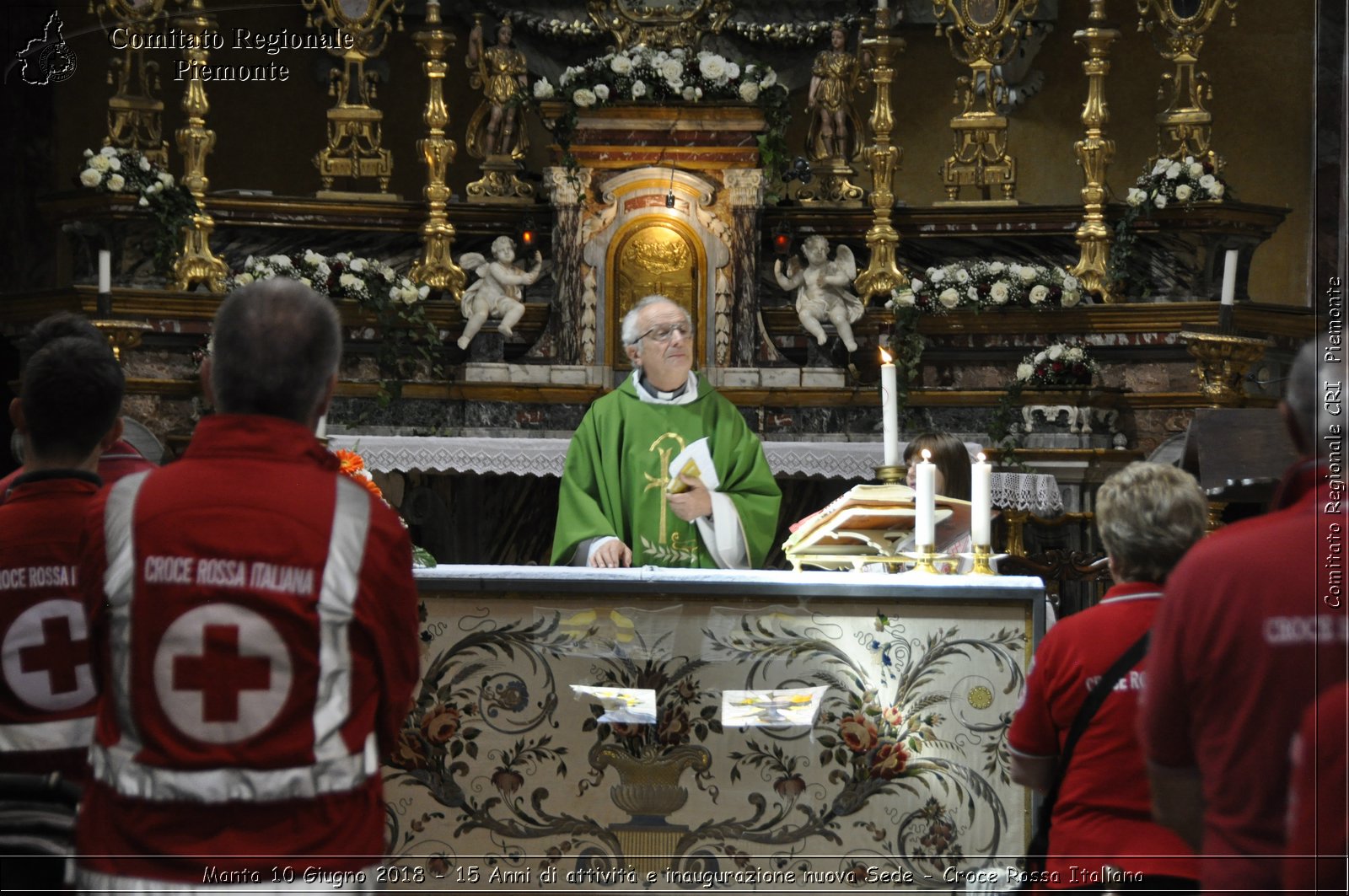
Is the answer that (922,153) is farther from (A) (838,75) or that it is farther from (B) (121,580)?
(B) (121,580)

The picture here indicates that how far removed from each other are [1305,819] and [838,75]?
780 centimetres

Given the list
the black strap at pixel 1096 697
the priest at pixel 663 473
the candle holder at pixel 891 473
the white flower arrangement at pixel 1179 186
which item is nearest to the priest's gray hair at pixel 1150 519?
the black strap at pixel 1096 697

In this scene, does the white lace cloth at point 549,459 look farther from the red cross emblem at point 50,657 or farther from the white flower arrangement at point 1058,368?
the red cross emblem at point 50,657

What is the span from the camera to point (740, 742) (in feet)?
12.8

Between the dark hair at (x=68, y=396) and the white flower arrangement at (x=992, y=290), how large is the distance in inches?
241

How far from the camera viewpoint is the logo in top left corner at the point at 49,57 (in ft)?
33.6

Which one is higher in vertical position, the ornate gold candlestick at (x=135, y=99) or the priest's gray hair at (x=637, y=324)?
the ornate gold candlestick at (x=135, y=99)

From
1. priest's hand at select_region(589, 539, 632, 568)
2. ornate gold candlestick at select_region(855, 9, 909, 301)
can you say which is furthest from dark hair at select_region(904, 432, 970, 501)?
ornate gold candlestick at select_region(855, 9, 909, 301)

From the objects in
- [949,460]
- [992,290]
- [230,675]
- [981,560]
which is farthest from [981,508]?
[992,290]

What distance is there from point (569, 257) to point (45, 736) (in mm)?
6124

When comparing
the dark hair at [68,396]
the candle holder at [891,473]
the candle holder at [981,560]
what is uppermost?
the dark hair at [68,396]

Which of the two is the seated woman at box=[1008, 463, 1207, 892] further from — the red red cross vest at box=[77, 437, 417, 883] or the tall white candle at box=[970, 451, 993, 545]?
the red red cross vest at box=[77, 437, 417, 883]

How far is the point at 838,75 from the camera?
31.2ft

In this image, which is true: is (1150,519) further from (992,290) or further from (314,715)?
(992,290)
